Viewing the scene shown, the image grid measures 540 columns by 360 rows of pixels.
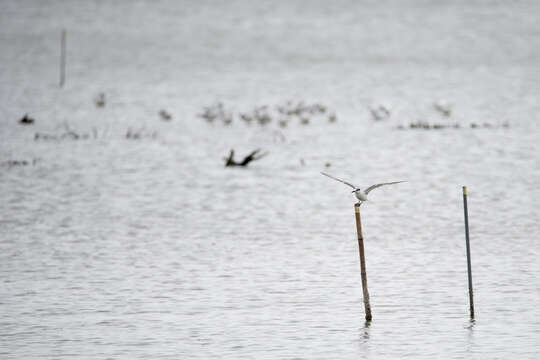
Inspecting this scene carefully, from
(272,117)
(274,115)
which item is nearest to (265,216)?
(272,117)

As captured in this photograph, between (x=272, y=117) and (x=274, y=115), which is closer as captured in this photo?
(x=272, y=117)

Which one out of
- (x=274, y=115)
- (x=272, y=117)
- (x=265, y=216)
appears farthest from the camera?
(x=274, y=115)

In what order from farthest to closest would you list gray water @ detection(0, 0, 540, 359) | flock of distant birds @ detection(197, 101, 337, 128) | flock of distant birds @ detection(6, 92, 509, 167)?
flock of distant birds @ detection(197, 101, 337, 128) → flock of distant birds @ detection(6, 92, 509, 167) → gray water @ detection(0, 0, 540, 359)

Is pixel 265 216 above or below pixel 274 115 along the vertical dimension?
below

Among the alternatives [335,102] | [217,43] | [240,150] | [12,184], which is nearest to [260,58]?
[217,43]

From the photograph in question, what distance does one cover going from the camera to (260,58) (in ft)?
234

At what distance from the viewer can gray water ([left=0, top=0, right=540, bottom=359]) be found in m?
14.0

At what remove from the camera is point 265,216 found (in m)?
24.7

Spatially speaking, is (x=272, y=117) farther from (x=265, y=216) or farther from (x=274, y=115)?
(x=265, y=216)

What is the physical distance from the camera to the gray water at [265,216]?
45.9 feet

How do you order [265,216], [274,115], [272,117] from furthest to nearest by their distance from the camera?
1. [274,115]
2. [272,117]
3. [265,216]

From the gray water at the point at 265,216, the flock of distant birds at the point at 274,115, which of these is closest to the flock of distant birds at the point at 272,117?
the flock of distant birds at the point at 274,115

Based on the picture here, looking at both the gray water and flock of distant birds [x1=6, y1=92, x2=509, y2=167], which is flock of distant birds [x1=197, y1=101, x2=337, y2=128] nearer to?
flock of distant birds [x1=6, y1=92, x2=509, y2=167]

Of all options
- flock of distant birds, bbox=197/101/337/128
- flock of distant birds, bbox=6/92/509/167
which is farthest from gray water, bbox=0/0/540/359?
flock of distant birds, bbox=197/101/337/128
